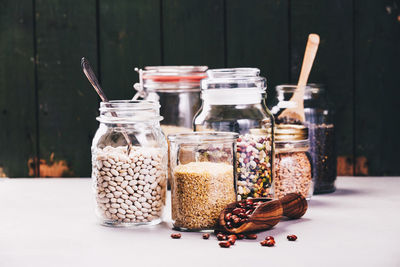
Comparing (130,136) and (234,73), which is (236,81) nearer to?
(234,73)

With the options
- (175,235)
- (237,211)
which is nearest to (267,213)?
(237,211)

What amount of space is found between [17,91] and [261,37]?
780mm

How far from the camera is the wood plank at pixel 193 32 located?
1677mm

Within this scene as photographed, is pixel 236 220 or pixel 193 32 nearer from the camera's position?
pixel 236 220

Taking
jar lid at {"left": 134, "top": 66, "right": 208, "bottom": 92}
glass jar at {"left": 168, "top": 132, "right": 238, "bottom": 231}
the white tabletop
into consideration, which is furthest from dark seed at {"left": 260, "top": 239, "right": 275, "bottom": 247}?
jar lid at {"left": 134, "top": 66, "right": 208, "bottom": 92}

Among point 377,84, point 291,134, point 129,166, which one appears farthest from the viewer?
point 377,84

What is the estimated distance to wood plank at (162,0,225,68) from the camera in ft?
5.50

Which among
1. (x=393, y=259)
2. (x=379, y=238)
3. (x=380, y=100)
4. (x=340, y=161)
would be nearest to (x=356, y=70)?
(x=380, y=100)

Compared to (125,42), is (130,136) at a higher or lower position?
lower

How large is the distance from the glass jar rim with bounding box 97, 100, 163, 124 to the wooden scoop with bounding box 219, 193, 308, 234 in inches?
9.8

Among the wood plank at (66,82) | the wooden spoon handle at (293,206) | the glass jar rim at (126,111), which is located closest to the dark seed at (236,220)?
the wooden spoon handle at (293,206)

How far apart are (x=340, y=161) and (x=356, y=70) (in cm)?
28

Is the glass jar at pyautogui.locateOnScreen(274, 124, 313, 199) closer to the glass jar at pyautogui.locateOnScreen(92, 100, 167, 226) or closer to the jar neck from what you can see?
the jar neck

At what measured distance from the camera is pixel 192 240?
36.7 inches
